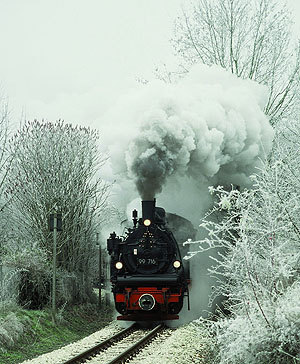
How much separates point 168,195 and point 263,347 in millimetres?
10320

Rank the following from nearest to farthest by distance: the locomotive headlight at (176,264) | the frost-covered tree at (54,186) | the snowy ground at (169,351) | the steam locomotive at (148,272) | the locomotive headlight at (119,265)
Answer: the snowy ground at (169,351) → the steam locomotive at (148,272) → the locomotive headlight at (176,264) → the locomotive headlight at (119,265) → the frost-covered tree at (54,186)

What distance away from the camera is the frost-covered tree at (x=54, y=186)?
18672 mm

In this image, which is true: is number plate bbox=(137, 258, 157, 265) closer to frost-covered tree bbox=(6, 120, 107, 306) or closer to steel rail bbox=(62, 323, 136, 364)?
steel rail bbox=(62, 323, 136, 364)

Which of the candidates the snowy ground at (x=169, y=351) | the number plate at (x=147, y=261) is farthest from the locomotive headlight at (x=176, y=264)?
the snowy ground at (x=169, y=351)

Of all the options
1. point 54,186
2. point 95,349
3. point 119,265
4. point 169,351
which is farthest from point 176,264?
point 54,186

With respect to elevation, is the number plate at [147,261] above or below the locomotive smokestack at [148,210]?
below

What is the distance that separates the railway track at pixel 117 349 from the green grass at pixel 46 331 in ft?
4.03

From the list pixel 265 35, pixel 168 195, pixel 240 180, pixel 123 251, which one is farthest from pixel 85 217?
pixel 265 35

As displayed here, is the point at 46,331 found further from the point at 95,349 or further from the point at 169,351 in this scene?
the point at 169,351

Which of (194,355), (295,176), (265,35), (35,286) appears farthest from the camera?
(265,35)

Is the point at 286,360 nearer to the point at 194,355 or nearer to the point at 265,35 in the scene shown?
the point at 194,355

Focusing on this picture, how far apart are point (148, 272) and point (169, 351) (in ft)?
11.6

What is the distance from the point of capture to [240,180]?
55.5 ft

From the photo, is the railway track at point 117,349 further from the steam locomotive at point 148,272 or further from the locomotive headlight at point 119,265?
the locomotive headlight at point 119,265
